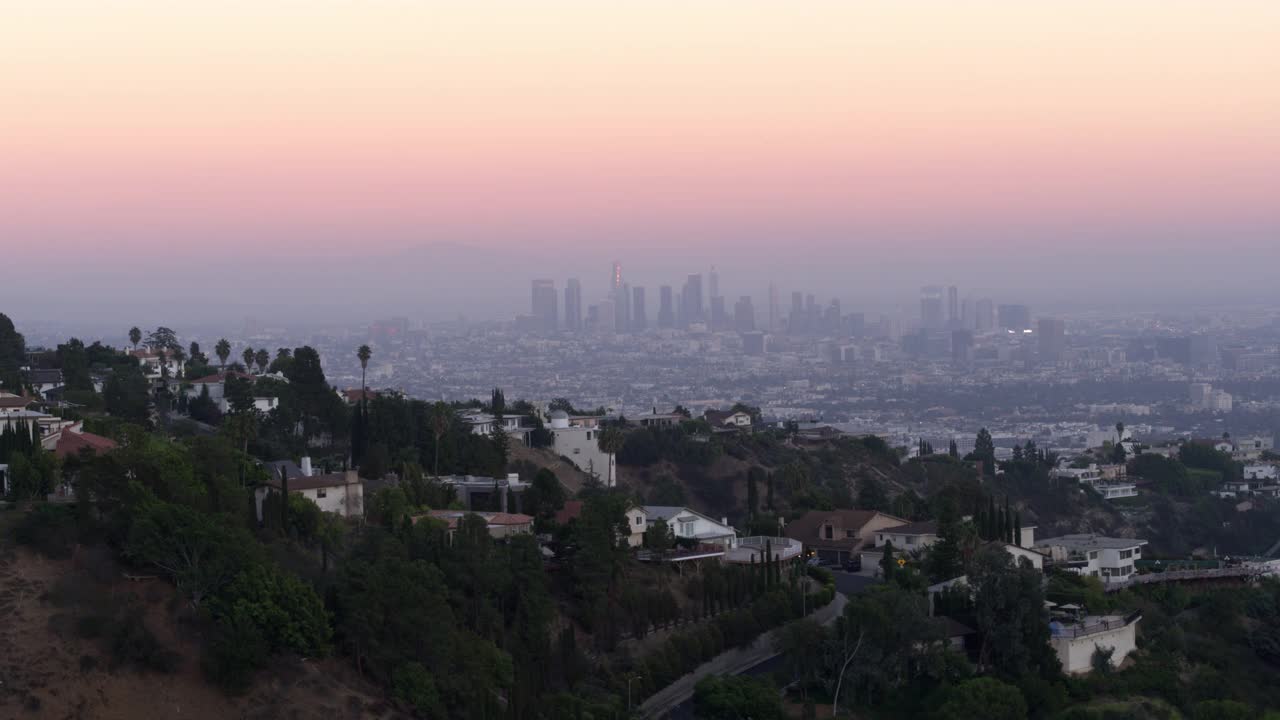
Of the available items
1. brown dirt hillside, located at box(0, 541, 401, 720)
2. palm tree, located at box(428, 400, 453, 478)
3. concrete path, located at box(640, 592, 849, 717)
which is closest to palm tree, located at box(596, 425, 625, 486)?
palm tree, located at box(428, 400, 453, 478)

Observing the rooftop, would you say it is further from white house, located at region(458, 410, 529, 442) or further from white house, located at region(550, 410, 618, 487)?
white house, located at region(458, 410, 529, 442)

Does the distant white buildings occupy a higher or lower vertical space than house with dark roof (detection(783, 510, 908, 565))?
lower

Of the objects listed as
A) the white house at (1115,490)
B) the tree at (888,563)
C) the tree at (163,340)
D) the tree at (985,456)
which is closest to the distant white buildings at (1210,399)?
the tree at (985,456)

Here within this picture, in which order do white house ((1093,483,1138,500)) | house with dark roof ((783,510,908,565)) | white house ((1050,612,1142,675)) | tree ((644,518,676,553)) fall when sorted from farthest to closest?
1. white house ((1093,483,1138,500))
2. house with dark roof ((783,510,908,565))
3. tree ((644,518,676,553))
4. white house ((1050,612,1142,675))

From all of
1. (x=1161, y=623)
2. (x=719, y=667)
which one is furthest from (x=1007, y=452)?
(x=719, y=667)

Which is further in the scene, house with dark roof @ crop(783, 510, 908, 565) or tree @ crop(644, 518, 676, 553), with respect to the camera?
house with dark roof @ crop(783, 510, 908, 565)

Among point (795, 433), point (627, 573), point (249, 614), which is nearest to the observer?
point (249, 614)

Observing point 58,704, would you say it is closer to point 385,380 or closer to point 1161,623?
point 1161,623
